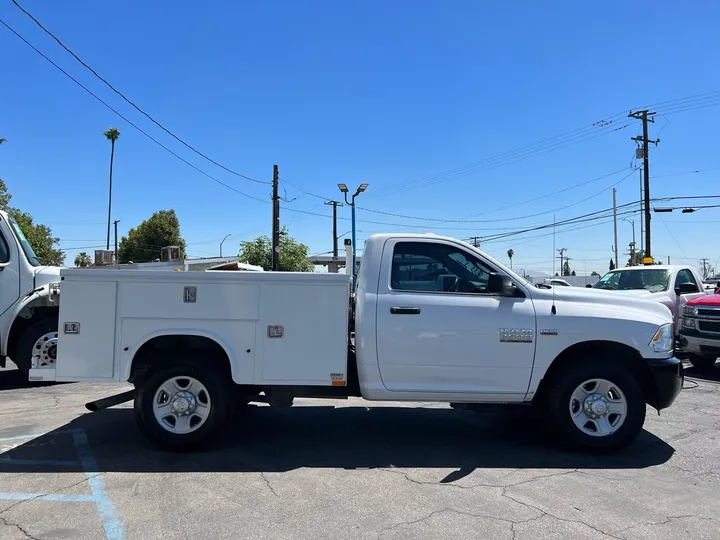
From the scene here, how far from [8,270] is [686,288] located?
1207 cm

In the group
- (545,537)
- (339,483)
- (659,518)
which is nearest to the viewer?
(545,537)

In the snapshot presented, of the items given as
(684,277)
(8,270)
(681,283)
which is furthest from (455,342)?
(684,277)

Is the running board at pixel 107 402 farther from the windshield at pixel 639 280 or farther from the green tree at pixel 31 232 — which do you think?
the green tree at pixel 31 232

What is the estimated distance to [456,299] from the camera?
5168 mm

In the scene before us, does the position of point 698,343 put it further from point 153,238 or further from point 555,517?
point 153,238

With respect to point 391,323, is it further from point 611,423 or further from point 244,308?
point 611,423

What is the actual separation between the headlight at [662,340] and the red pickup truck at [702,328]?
5.00m

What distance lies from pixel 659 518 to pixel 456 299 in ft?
7.65

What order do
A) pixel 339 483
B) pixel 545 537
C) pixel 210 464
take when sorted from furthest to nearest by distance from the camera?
pixel 210 464 → pixel 339 483 → pixel 545 537

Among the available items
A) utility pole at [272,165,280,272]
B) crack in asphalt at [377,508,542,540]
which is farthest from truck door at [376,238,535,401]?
utility pole at [272,165,280,272]

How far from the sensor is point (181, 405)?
5141 millimetres

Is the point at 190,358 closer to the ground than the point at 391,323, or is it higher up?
closer to the ground

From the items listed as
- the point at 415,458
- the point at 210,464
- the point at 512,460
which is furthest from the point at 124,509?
the point at 512,460

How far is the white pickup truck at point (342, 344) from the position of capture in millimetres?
5078
